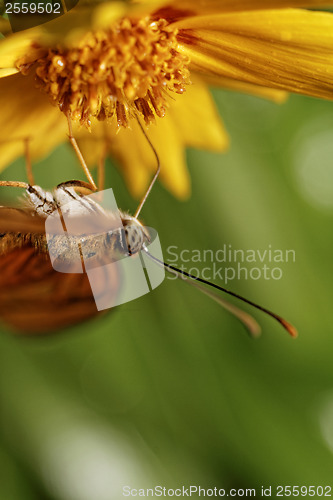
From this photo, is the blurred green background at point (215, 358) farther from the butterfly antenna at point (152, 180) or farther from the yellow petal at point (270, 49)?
the yellow petal at point (270, 49)

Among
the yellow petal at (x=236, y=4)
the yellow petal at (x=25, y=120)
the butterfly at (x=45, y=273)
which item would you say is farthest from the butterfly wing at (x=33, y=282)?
the yellow petal at (x=236, y=4)

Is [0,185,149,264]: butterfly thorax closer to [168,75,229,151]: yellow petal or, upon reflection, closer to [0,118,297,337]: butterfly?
[0,118,297,337]: butterfly

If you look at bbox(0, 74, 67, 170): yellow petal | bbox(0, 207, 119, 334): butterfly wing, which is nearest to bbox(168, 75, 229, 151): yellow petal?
bbox(0, 74, 67, 170): yellow petal

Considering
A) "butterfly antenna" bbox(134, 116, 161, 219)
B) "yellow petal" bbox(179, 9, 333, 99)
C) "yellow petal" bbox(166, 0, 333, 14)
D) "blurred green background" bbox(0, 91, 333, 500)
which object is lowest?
"blurred green background" bbox(0, 91, 333, 500)

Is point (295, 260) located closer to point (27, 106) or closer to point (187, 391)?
point (187, 391)

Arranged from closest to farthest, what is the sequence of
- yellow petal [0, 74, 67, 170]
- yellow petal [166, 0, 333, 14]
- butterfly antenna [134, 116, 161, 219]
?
yellow petal [166, 0, 333, 14]
yellow petal [0, 74, 67, 170]
butterfly antenna [134, 116, 161, 219]

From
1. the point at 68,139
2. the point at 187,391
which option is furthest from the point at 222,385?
the point at 68,139
